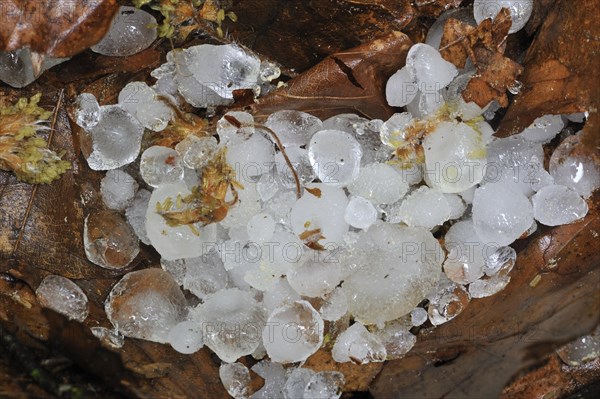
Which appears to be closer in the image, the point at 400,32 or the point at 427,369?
the point at 400,32

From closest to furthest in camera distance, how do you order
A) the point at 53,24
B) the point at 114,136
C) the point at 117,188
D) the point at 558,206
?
Result: the point at 53,24
the point at 558,206
the point at 114,136
the point at 117,188

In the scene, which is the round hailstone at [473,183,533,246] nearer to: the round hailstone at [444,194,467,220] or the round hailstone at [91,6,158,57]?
the round hailstone at [444,194,467,220]

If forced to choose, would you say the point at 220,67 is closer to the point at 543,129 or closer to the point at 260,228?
the point at 260,228

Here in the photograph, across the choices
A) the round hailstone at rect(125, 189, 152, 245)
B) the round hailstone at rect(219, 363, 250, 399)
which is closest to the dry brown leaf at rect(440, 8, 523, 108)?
the round hailstone at rect(125, 189, 152, 245)

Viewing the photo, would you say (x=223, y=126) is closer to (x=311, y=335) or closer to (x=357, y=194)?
(x=357, y=194)

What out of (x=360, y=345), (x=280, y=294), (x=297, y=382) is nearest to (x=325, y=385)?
(x=297, y=382)

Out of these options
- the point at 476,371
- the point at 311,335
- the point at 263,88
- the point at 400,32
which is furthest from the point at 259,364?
the point at 400,32

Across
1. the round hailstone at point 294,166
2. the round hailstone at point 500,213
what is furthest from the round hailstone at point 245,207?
the round hailstone at point 500,213
